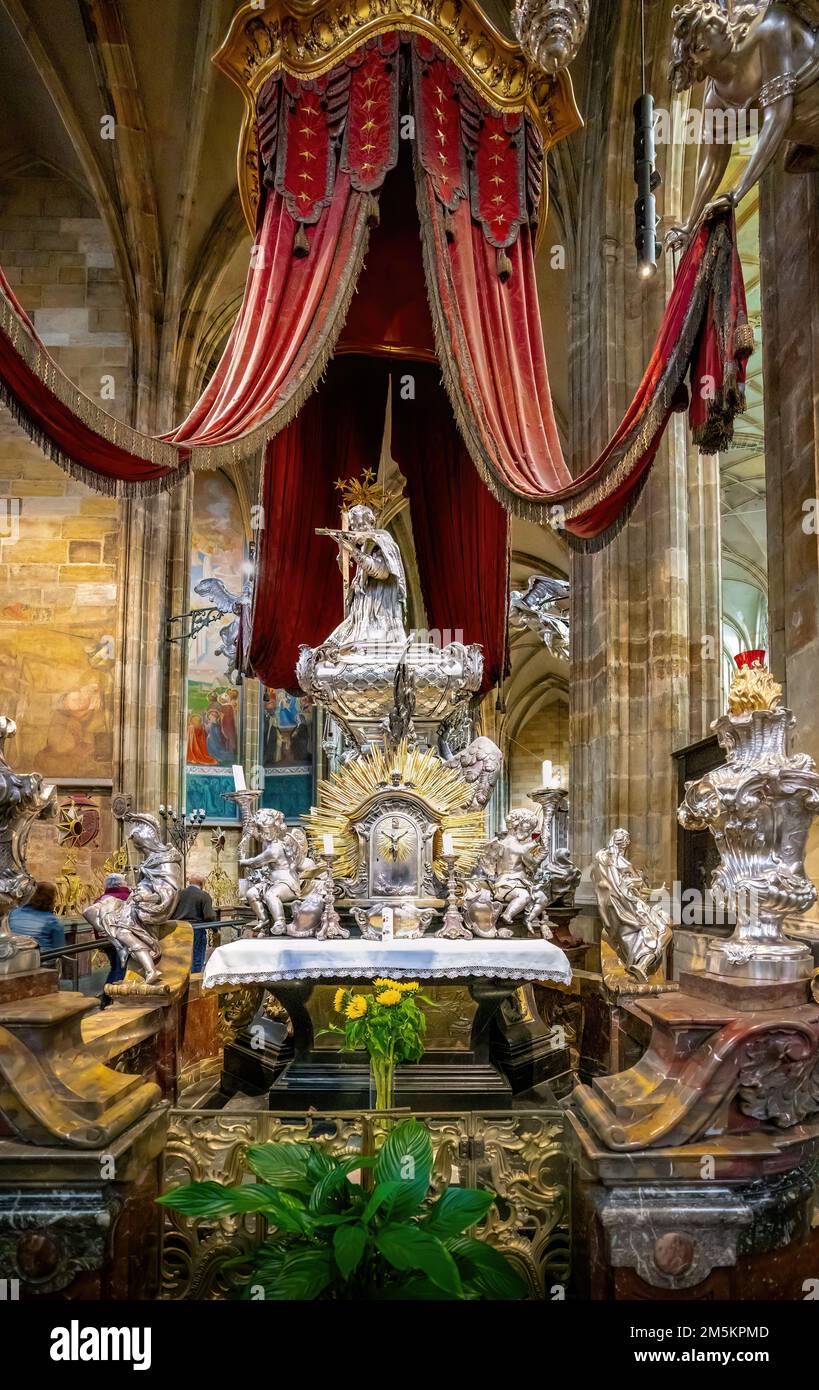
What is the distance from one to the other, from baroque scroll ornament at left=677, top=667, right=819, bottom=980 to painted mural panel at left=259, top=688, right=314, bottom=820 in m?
14.6

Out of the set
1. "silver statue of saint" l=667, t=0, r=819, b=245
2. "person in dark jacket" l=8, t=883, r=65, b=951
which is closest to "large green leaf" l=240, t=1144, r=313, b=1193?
"person in dark jacket" l=8, t=883, r=65, b=951

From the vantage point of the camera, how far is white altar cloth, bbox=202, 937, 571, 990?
14.2 ft

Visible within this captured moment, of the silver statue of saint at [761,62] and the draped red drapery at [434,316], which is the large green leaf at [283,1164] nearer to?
the draped red drapery at [434,316]

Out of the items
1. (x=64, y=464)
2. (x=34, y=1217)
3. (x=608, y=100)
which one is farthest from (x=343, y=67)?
(x=34, y=1217)

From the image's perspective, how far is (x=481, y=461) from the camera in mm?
4602

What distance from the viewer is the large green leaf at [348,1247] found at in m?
2.09

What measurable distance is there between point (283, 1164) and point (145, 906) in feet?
7.42

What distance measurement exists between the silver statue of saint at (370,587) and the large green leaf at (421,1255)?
3977 millimetres

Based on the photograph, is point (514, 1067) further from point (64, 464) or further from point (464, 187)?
point (464, 187)

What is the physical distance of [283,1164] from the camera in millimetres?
2518

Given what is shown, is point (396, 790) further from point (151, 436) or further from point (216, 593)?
point (216, 593)

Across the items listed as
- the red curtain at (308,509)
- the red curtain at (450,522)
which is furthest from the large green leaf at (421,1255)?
the red curtain at (450,522)

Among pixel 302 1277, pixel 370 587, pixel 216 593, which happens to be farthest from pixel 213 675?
pixel 302 1277

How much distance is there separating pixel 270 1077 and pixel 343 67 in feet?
17.2
